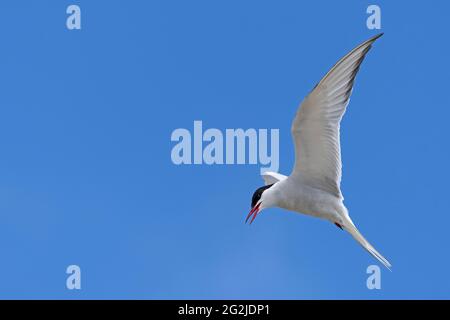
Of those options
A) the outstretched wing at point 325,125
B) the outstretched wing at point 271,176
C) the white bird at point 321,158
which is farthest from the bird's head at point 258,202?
the outstretched wing at point 271,176

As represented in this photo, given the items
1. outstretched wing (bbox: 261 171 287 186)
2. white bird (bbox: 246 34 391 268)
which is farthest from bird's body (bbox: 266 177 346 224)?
outstretched wing (bbox: 261 171 287 186)

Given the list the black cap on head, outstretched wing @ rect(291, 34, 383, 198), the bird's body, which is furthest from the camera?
the black cap on head

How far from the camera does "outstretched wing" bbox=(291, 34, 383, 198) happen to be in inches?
278

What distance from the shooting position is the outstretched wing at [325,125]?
7.06 m

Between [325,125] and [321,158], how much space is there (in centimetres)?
39

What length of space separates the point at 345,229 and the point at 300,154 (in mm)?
912

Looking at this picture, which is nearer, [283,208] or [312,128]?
[312,128]

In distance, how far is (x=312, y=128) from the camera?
24.1 ft

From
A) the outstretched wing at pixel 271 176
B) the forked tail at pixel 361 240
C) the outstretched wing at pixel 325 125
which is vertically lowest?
the forked tail at pixel 361 240

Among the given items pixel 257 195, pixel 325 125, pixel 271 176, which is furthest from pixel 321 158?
pixel 271 176

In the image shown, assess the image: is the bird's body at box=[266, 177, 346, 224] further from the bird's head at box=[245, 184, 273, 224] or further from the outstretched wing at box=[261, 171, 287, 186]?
the outstretched wing at box=[261, 171, 287, 186]

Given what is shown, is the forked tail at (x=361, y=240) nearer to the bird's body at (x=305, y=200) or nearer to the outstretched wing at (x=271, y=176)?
the bird's body at (x=305, y=200)
